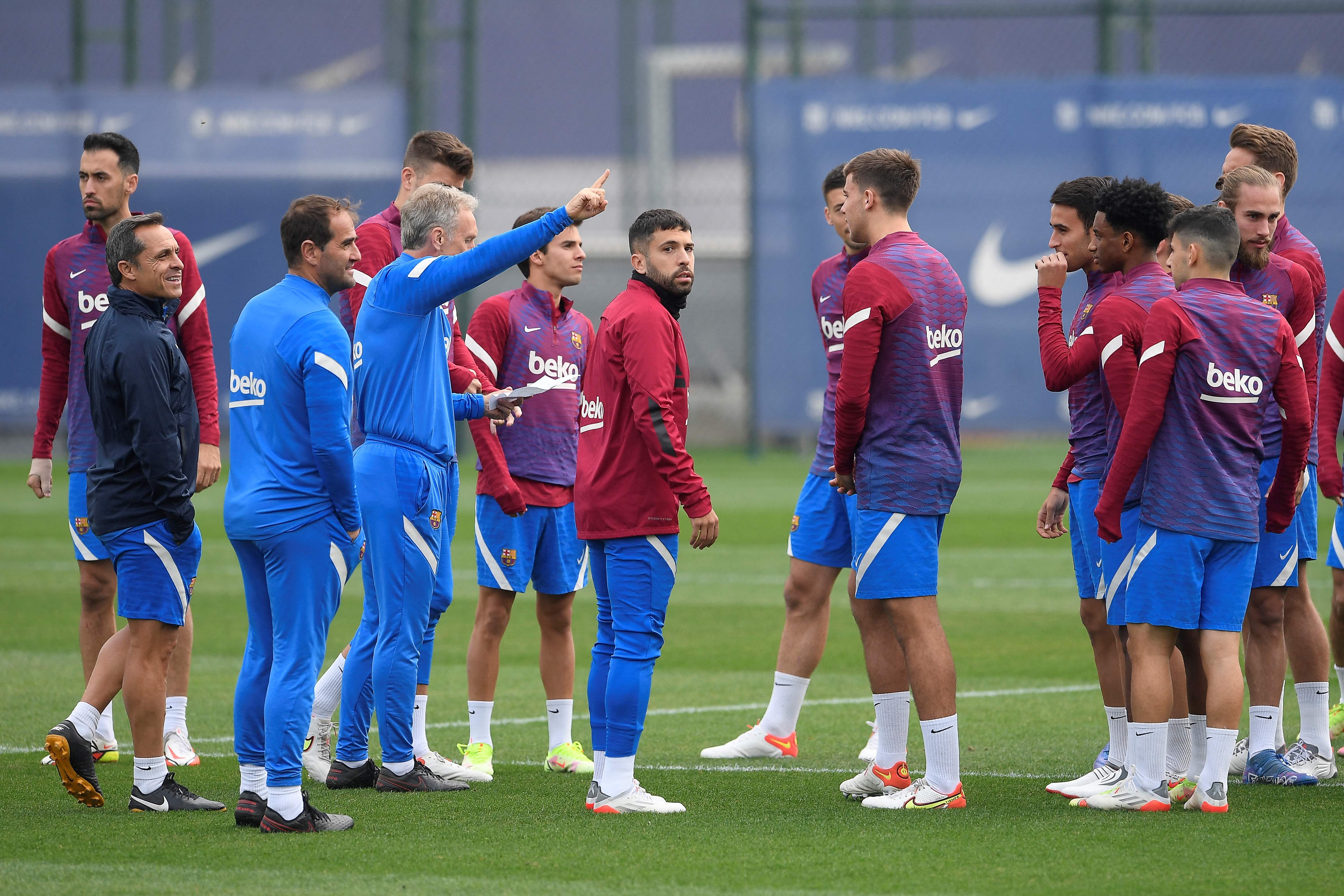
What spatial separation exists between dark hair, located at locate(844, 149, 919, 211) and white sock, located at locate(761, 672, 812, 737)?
7.79 ft

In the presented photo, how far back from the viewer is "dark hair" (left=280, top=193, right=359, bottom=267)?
545cm

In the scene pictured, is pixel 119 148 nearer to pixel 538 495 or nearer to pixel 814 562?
pixel 538 495

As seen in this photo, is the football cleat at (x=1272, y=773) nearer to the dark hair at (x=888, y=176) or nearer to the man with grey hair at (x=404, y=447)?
the dark hair at (x=888, y=176)

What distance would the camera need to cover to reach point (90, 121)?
23.5 metres

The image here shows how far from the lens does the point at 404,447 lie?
5918mm

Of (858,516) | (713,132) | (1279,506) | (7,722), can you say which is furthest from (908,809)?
(713,132)

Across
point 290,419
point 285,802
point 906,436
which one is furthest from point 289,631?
point 906,436

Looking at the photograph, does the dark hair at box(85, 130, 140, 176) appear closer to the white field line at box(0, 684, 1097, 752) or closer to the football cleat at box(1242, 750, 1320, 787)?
the white field line at box(0, 684, 1097, 752)

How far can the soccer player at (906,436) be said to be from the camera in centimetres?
557

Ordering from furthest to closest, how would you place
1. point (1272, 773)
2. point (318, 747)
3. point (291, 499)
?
point (318, 747) < point (1272, 773) < point (291, 499)

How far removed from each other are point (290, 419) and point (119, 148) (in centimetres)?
229

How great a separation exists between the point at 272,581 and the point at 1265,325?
3559 millimetres

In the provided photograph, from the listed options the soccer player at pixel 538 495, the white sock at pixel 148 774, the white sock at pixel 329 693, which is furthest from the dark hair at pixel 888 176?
the white sock at pixel 148 774

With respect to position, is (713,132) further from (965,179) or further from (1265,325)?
(1265,325)
